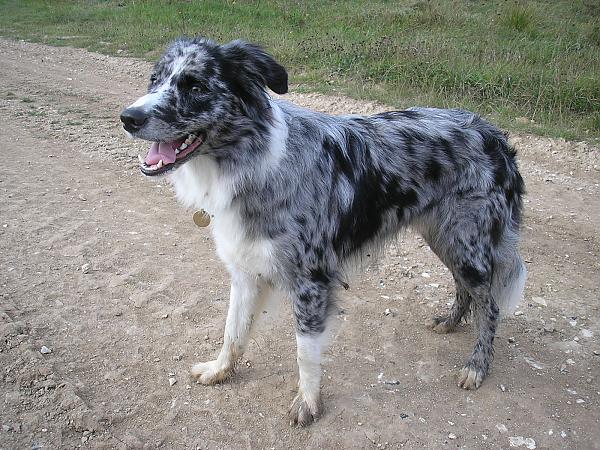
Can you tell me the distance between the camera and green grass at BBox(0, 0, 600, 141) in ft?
26.1

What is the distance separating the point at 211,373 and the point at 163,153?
1.50 meters

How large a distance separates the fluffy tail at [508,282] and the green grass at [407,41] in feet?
13.2

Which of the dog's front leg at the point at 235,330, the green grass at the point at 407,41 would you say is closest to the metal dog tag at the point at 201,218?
the dog's front leg at the point at 235,330

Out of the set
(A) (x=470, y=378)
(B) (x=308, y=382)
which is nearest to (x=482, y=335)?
(A) (x=470, y=378)

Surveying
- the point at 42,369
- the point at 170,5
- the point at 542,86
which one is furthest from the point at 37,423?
the point at 170,5

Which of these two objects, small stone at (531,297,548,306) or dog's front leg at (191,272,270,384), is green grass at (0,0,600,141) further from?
dog's front leg at (191,272,270,384)

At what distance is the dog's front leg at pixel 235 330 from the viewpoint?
3.53 m

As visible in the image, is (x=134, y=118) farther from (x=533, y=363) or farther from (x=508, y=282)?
(x=533, y=363)

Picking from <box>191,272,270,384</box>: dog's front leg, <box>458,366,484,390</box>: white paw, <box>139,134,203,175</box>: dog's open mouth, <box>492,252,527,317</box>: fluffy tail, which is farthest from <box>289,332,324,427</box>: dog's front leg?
<box>492,252,527,317</box>: fluffy tail

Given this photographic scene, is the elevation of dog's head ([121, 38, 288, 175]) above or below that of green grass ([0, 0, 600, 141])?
above

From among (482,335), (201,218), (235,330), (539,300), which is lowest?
(539,300)

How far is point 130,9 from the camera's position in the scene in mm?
14008

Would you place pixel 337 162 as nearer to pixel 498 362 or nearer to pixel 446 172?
pixel 446 172

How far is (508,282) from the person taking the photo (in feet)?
12.6
